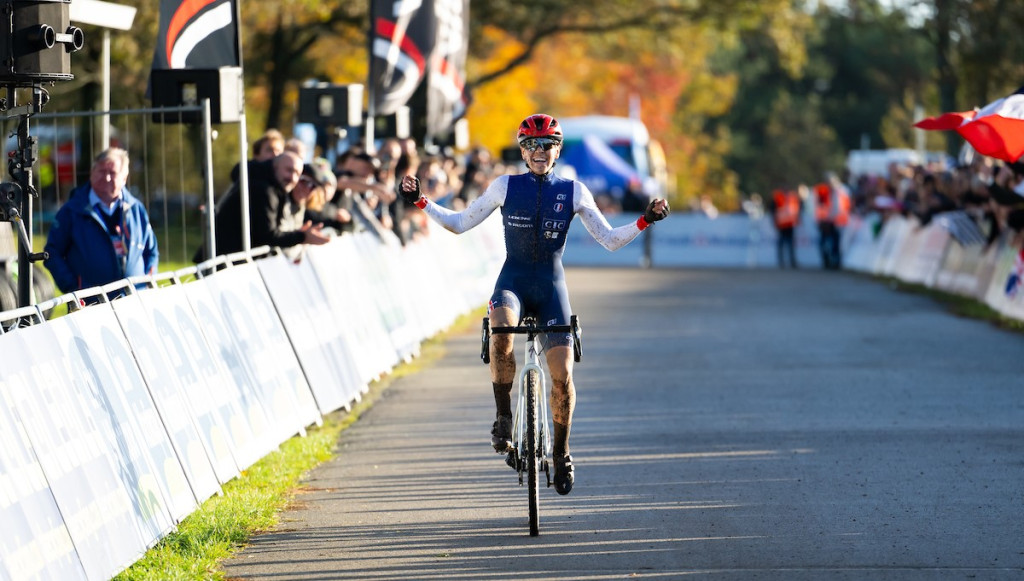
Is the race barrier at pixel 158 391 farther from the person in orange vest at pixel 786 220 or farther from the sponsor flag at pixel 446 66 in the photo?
the person in orange vest at pixel 786 220

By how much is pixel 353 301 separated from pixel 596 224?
584 centimetres

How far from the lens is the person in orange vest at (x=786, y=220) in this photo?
39.8 m

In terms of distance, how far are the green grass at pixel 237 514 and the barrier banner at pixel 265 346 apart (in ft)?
0.62

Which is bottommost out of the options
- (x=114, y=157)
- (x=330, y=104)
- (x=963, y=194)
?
(x=963, y=194)

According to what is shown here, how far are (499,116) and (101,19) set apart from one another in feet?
152

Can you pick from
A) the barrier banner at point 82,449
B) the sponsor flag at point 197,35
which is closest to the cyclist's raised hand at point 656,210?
the barrier banner at point 82,449

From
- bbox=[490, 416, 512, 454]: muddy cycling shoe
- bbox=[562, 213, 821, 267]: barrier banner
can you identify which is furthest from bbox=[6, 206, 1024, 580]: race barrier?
bbox=[562, 213, 821, 267]: barrier banner

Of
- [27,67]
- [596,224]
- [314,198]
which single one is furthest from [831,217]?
[27,67]

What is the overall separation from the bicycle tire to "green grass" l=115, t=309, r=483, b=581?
1331mm

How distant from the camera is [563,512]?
9.40 meters

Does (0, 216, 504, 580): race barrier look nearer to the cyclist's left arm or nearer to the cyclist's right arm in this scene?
the cyclist's right arm

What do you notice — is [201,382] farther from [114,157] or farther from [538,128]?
[538,128]

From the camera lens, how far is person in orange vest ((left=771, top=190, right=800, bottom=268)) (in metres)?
39.8

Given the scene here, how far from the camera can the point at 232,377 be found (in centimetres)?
1073
